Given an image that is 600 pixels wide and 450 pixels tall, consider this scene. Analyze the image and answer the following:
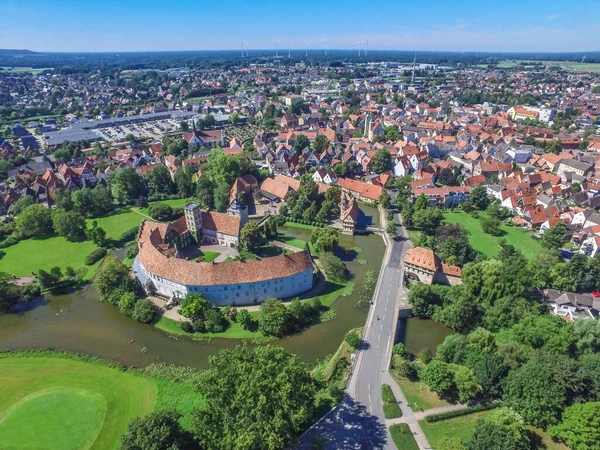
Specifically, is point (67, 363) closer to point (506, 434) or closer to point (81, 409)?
point (81, 409)

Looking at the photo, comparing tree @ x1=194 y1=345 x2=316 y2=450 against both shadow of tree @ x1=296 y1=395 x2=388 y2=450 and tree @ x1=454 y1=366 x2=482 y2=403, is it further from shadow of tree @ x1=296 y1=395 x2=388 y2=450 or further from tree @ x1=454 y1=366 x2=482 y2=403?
tree @ x1=454 y1=366 x2=482 y2=403

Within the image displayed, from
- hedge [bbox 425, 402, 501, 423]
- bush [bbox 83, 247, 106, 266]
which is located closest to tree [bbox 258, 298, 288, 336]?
hedge [bbox 425, 402, 501, 423]

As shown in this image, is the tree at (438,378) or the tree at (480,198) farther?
the tree at (480,198)

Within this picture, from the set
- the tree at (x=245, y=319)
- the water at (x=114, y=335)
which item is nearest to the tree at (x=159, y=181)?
the water at (x=114, y=335)

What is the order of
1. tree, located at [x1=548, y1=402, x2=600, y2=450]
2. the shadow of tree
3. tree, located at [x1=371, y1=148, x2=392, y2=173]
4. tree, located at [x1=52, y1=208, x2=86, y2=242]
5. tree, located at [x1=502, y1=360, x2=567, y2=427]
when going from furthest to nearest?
1. tree, located at [x1=371, y1=148, x2=392, y2=173]
2. tree, located at [x1=52, y1=208, x2=86, y2=242]
3. tree, located at [x1=502, y1=360, x2=567, y2=427]
4. the shadow of tree
5. tree, located at [x1=548, y1=402, x2=600, y2=450]

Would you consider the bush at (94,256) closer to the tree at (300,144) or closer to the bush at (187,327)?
the bush at (187,327)

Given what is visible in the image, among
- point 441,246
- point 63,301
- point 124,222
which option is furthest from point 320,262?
point 124,222

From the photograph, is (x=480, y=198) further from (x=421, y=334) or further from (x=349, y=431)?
(x=349, y=431)

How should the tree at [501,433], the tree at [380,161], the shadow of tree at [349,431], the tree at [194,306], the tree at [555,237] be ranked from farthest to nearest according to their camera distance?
the tree at [380,161] < the tree at [555,237] < the tree at [194,306] < the shadow of tree at [349,431] < the tree at [501,433]
